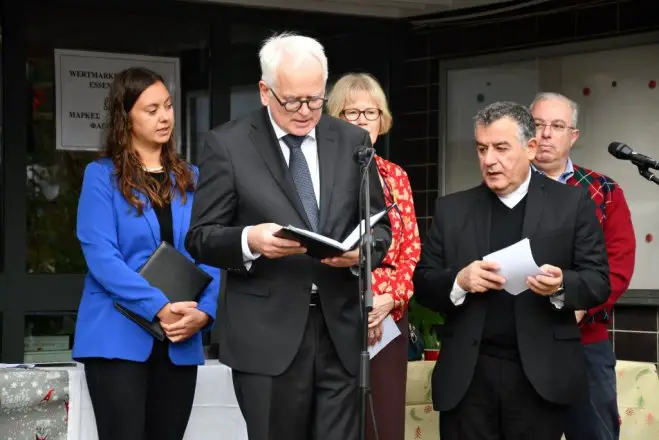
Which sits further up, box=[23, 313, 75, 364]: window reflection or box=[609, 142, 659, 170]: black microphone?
box=[609, 142, 659, 170]: black microphone

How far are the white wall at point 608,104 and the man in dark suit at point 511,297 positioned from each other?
287 cm

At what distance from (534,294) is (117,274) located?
1512 mm

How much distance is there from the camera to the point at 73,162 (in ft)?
22.9

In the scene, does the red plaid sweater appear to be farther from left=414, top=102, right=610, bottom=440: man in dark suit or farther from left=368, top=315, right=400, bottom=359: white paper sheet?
left=368, top=315, right=400, bottom=359: white paper sheet

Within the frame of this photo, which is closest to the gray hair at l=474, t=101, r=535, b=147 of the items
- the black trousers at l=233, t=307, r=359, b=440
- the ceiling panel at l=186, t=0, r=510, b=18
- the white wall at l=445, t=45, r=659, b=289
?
the black trousers at l=233, t=307, r=359, b=440

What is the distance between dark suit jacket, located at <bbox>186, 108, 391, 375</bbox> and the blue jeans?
141cm

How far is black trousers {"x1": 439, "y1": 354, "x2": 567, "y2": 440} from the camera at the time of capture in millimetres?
4250

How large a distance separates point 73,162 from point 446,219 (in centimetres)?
313

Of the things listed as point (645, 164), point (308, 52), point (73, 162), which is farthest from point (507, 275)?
point (73, 162)

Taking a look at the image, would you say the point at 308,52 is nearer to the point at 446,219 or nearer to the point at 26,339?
the point at 446,219

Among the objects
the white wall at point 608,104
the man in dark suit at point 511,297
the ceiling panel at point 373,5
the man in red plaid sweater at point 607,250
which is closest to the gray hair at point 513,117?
the man in dark suit at point 511,297

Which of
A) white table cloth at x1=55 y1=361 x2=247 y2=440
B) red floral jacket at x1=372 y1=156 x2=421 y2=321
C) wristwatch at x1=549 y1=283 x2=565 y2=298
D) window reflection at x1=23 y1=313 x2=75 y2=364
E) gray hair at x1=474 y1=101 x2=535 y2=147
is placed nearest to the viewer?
wristwatch at x1=549 y1=283 x2=565 y2=298

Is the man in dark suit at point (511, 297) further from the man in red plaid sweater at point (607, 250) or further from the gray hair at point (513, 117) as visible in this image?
the man in red plaid sweater at point (607, 250)

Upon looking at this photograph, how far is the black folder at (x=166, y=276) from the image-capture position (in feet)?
14.8
